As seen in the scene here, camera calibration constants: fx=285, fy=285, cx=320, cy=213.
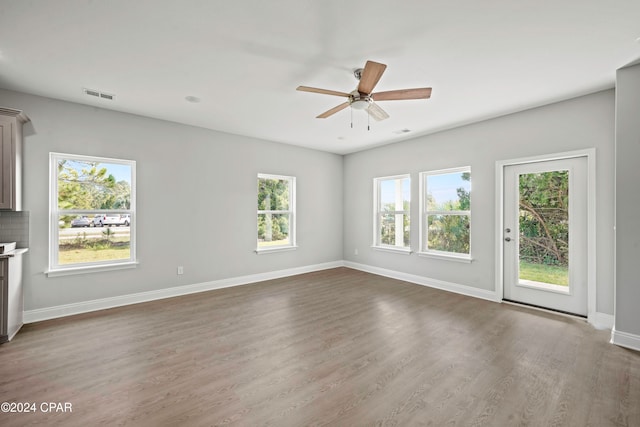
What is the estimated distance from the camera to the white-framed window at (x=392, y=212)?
5750 mm

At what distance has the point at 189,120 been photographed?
443 cm

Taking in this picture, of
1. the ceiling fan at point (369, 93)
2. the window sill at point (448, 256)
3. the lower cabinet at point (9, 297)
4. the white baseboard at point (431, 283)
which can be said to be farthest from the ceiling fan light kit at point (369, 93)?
the lower cabinet at point (9, 297)

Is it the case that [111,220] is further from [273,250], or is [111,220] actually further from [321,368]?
[321,368]

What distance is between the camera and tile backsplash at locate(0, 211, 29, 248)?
3.31m

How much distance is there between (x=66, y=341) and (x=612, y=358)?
528 cm

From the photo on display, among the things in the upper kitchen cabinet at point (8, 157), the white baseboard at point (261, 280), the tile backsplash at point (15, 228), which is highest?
the upper kitchen cabinet at point (8, 157)

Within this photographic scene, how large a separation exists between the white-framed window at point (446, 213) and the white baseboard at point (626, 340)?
189 cm

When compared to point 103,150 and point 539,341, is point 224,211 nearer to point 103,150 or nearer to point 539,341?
point 103,150

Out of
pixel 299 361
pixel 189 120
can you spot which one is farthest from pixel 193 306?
pixel 189 120

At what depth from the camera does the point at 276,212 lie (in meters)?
5.82

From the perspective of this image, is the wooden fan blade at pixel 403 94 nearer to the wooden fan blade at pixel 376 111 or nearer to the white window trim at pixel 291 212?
the wooden fan blade at pixel 376 111

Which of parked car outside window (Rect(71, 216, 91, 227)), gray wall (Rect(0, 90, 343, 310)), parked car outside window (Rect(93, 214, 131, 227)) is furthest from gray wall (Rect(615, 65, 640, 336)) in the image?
parked car outside window (Rect(71, 216, 91, 227))

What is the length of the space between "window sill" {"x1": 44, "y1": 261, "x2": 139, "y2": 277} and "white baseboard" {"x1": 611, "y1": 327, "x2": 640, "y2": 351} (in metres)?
5.79

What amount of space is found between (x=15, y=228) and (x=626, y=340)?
6.72 m
